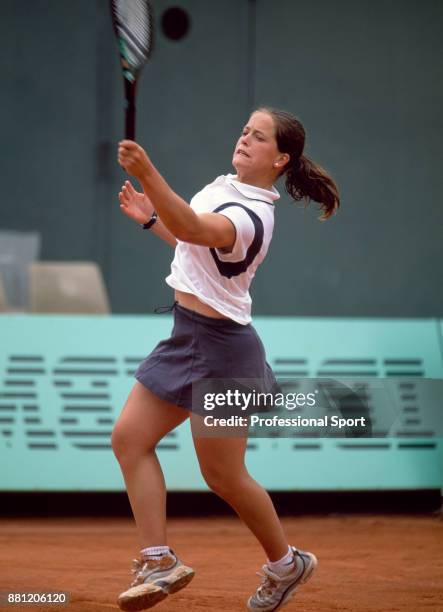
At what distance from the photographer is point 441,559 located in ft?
17.0

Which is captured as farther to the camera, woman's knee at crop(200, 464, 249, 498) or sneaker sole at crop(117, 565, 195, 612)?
woman's knee at crop(200, 464, 249, 498)

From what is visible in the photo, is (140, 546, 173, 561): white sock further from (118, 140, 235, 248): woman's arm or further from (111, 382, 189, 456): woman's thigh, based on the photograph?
(118, 140, 235, 248): woman's arm

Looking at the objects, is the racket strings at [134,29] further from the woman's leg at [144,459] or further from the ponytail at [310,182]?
the woman's leg at [144,459]

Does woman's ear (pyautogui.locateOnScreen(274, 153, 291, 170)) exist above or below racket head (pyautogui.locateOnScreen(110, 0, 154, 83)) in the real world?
below

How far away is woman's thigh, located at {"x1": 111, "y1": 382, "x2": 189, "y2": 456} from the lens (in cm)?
344

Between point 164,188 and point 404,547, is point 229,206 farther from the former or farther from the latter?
point 404,547

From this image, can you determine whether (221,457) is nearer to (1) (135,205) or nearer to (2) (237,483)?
(2) (237,483)

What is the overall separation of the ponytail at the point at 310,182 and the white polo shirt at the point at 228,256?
187mm

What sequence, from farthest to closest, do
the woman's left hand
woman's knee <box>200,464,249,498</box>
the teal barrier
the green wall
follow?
the green wall, the teal barrier, woman's knee <box>200,464,249,498</box>, the woman's left hand

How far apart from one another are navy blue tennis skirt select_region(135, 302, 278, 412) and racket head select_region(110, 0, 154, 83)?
2.59 feet

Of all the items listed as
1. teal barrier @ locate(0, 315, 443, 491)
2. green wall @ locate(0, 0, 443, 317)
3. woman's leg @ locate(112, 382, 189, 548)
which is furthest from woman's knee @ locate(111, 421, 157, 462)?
green wall @ locate(0, 0, 443, 317)

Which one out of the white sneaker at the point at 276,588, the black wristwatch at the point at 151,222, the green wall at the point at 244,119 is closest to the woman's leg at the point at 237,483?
the white sneaker at the point at 276,588

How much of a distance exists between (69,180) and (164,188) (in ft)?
21.3

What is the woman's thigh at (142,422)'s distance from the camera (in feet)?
11.3
